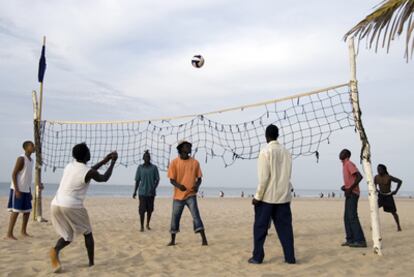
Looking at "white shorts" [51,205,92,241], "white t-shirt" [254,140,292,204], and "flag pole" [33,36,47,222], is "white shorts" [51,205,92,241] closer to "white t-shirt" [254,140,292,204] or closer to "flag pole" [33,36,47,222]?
"white t-shirt" [254,140,292,204]

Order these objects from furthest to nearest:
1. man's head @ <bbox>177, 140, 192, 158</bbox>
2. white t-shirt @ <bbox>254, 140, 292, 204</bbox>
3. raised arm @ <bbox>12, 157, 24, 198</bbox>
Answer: raised arm @ <bbox>12, 157, 24, 198</bbox> < man's head @ <bbox>177, 140, 192, 158</bbox> < white t-shirt @ <bbox>254, 140, 292, 204</bbox>

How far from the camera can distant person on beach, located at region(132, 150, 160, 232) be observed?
8828 millimetres

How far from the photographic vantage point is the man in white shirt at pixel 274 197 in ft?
17.8

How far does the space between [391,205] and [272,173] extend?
16.7 ft

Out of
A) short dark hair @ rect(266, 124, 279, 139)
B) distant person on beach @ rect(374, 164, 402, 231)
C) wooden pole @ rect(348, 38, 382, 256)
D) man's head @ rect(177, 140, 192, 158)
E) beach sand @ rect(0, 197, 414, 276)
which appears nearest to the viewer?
beach sand @ rect(0, 197, 414, 276)

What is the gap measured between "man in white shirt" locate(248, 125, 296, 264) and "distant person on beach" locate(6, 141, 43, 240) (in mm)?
4130

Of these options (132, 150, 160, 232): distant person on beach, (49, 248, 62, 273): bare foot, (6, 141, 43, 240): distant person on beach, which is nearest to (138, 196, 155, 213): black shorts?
(132, 150, 160, 232): distant person on beach

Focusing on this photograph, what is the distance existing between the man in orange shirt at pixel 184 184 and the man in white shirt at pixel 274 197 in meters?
1.46

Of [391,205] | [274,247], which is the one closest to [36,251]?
[274,247]

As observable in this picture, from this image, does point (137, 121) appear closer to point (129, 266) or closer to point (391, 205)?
point (129, 266)

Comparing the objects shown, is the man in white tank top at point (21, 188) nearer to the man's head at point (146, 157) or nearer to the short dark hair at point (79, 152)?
the man's head at point (146, 157)

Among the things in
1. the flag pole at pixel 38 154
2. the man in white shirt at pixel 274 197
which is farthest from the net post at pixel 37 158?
the man in white shirt at pixel 274 197

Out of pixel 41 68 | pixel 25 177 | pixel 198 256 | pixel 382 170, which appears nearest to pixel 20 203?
pixel 25 177

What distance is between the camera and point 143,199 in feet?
29.1
